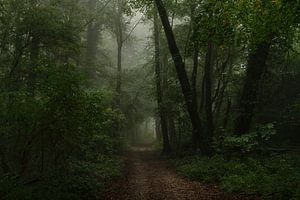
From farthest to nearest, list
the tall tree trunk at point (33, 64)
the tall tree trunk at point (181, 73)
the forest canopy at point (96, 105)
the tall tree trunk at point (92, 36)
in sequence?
the tall tree trunk at point (92, 36), the tall tree trunk at point (181, 73), the tall tree trunk at point (33, 64), the forest canopy at point (96, 105)

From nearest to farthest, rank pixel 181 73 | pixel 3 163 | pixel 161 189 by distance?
pixel 3 163
pixel 161 189
pixel 181 73

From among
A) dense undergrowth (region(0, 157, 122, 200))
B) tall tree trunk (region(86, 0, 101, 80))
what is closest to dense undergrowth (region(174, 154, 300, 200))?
dense undergrowth (region(0, 157, 122, 200))

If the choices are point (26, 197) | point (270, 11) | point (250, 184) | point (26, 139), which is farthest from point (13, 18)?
point (250, 184)

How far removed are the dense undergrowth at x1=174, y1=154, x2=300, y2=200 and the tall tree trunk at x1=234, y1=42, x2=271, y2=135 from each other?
5.73 ft

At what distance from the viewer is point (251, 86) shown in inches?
667

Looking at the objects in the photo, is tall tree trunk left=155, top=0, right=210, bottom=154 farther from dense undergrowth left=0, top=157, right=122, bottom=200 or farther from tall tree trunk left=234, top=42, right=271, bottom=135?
dense undergrowth left=0, top=157, right=122, bottom=200

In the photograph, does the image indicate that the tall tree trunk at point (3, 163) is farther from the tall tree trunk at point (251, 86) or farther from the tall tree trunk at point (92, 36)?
the tall tree trunk at point (92, 36)

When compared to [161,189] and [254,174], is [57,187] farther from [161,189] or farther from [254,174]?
[254,174]

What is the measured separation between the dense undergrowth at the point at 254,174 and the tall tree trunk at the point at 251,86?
175cm

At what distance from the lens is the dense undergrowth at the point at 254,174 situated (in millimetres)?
10636

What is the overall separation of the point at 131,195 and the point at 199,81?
58.8 ft

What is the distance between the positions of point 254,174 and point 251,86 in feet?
17.1

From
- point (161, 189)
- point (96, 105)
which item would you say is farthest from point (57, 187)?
point (161, 189)

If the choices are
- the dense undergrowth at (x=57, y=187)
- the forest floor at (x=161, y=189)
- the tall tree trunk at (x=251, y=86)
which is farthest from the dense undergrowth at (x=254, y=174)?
the dense undergrowth at (x=57, y=187)
